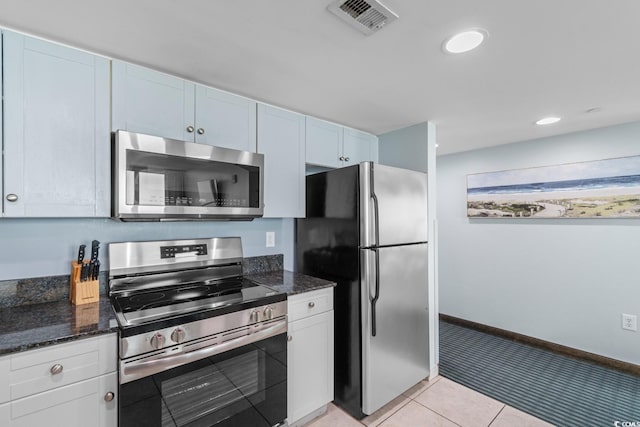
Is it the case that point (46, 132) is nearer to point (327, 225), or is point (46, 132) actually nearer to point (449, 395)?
point (327, 225)

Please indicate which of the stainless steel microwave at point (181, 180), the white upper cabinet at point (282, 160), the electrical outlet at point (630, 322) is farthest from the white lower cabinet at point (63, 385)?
the electrical outlet at point (630, 322)

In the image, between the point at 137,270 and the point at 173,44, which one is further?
the point at 137,270

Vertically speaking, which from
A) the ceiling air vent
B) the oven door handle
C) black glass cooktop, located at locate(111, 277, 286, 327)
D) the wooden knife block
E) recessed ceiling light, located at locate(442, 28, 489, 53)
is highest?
the ceiling air vent

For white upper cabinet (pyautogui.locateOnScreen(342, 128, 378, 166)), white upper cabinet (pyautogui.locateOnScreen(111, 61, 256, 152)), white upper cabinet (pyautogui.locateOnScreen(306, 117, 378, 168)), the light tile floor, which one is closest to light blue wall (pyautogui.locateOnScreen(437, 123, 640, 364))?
the light tile floor

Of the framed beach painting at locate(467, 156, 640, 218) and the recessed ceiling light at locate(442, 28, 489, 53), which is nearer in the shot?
the recessed ceiling light at locate(442, 28, 489, 53)

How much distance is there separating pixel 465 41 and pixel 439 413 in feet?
7.94

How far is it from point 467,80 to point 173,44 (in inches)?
67.3

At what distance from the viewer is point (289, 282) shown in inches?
83.9

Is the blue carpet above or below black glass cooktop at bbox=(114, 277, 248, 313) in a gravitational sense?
below

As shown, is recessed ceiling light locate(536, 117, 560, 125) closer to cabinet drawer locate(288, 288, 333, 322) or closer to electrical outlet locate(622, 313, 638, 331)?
electrical outlet locate(622, 313, 638, 331)

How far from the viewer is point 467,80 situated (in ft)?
6.20

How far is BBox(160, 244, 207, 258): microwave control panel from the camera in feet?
6.32

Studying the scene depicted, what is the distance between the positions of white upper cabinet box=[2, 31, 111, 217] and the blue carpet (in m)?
3.10

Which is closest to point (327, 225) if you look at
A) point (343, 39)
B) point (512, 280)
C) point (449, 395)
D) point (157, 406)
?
point (343, 39)
